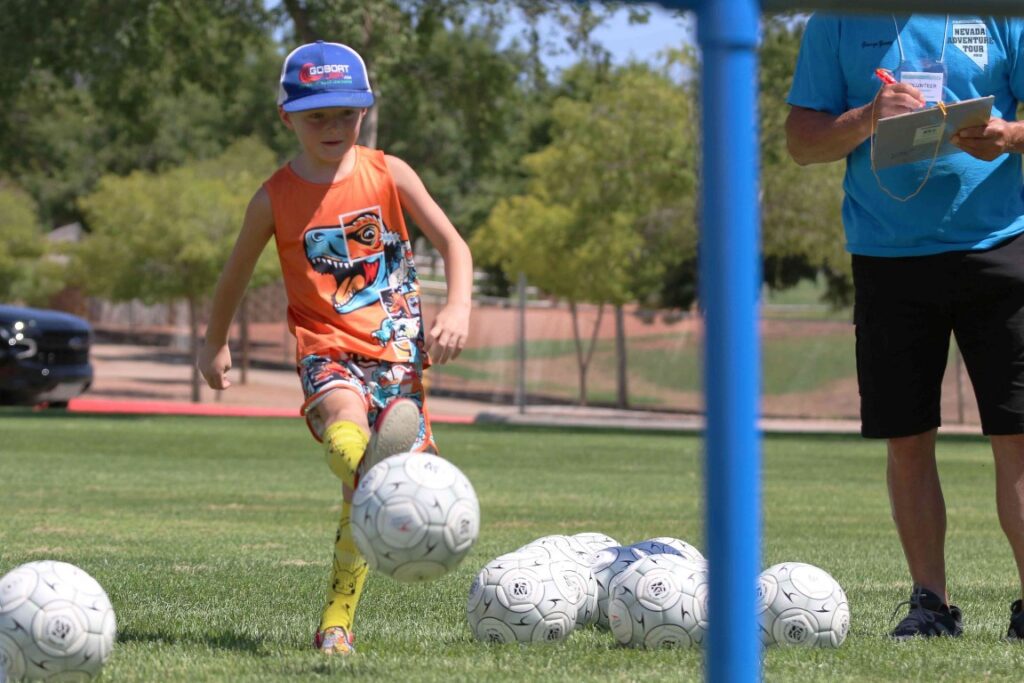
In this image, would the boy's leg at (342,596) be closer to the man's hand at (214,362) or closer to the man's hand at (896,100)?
the man's hand at (214,362)

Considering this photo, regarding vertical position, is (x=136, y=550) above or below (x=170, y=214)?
below

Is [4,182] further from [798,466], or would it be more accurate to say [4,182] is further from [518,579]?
[518,579]

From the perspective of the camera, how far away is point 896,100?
488 cm

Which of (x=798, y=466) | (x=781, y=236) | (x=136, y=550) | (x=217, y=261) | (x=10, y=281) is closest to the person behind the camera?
(x=136, y=550)

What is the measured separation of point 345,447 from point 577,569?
1.11 m

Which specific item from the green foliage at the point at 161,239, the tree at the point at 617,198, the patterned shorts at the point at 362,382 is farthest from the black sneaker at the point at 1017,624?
the green foliage at the point at 161,239

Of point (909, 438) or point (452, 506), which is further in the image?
point (909, 438)

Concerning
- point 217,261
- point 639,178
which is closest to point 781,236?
point 639,178

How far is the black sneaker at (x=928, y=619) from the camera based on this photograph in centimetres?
507

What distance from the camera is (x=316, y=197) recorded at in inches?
191

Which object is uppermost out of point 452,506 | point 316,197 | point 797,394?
point 316,197

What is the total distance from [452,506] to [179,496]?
8.30 meters

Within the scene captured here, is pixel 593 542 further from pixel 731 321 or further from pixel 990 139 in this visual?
pixel 731 321

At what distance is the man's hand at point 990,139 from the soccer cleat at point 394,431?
195cm
